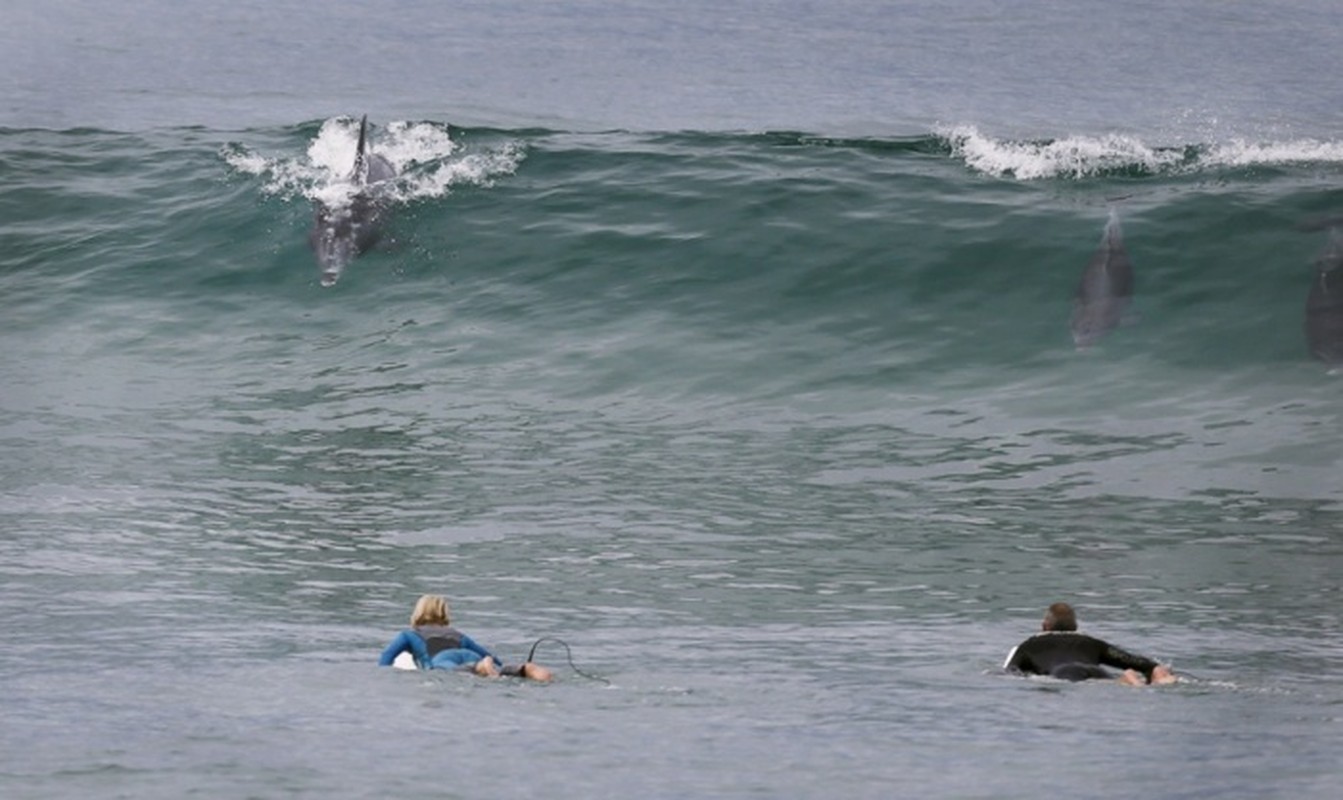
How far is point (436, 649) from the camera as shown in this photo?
53.8 ft

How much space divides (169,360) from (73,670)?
14.4 meters

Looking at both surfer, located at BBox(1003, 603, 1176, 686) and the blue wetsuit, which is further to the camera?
the blue wetsuit

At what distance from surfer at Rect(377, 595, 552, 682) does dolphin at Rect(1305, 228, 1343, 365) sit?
15366 mm

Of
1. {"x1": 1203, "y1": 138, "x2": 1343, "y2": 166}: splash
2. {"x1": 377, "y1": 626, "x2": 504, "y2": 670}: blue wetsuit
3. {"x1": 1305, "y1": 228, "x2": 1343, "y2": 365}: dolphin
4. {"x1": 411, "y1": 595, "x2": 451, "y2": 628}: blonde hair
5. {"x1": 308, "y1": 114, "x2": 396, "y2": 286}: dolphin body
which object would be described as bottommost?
{"x1": 377, "y1": 626, "x2": 504, "y2": 670}: blue wetsuit

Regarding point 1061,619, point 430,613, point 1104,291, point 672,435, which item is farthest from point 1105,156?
point 430,613

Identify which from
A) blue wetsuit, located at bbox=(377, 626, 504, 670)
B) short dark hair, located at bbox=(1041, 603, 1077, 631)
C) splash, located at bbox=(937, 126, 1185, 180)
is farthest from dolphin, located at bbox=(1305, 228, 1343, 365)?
blue wetsuit, located at bbox=(377, 626, 504, 670)

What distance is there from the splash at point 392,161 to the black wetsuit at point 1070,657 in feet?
63.3

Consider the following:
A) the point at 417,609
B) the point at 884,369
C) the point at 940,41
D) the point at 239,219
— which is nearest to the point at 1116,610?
the point at 417,609

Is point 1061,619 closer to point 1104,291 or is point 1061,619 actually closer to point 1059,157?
point 1104,291

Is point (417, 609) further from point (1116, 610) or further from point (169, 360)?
point (169, 360)

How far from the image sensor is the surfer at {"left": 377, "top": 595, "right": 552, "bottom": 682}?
16.0m

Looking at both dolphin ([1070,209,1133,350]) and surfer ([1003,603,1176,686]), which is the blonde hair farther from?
dolphin ([1070,209,1133,350])

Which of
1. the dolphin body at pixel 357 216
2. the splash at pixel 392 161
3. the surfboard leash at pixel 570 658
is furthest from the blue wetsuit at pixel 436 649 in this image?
the splash at pixel 392 161

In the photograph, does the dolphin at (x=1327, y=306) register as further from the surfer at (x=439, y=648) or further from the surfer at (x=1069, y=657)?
the surfer at (x=439, y=648)
